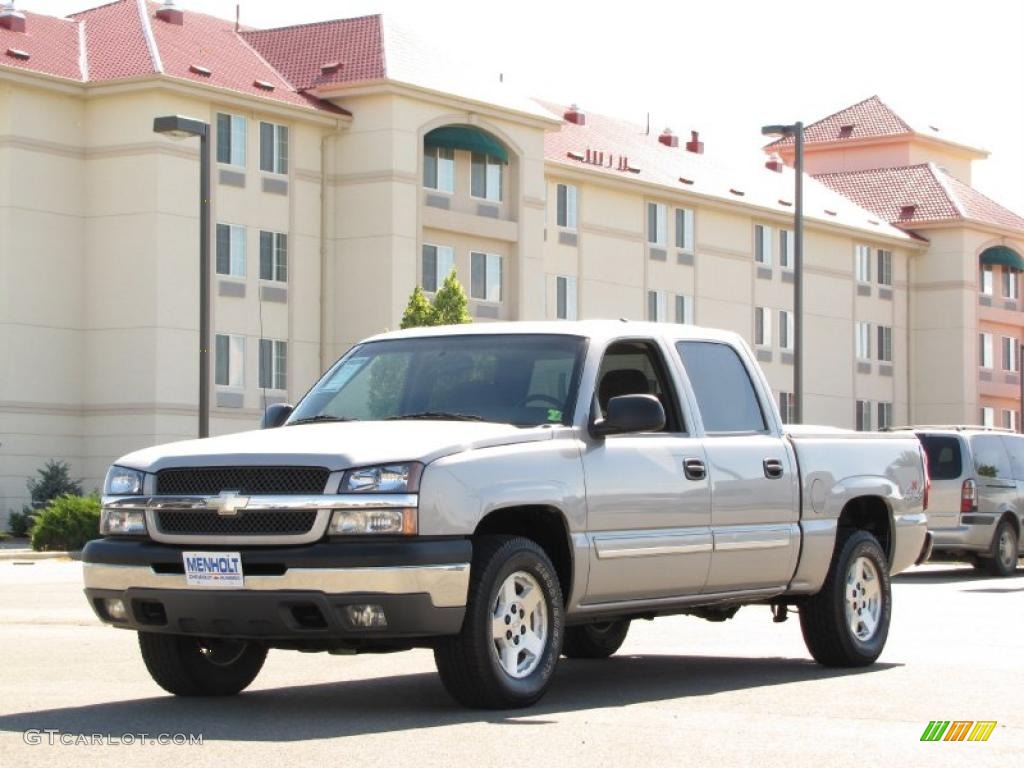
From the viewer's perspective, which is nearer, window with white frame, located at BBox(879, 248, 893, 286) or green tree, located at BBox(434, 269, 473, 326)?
green tree, located at BBox(434, 269, 473, 326)

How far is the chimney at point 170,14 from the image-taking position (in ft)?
188

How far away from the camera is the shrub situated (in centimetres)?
3603

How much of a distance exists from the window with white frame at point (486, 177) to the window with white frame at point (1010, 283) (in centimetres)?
3417

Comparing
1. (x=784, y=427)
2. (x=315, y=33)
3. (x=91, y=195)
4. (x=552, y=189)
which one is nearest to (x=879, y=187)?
(x=552, y=189)

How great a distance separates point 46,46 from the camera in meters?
54.4

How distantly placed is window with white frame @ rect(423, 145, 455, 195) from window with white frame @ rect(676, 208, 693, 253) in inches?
553

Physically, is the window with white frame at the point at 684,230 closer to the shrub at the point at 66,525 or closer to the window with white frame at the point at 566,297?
the window with white frame at the point at 566,297

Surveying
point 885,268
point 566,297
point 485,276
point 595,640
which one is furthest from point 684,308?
point 595,640

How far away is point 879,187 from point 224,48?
37.6 meters

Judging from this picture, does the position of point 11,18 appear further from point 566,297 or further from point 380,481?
point 380,481

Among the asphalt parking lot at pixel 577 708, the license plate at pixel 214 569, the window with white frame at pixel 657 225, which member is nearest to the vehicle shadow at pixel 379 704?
the asphalt parking lot at pixel 577 708

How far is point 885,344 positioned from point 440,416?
73667 millimetres

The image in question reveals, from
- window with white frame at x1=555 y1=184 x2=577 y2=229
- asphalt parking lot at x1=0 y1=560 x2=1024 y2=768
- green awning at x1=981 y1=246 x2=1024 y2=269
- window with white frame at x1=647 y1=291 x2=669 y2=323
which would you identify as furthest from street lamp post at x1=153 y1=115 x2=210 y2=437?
green awning at x1=981 y1=246 x2=1024 y2=269

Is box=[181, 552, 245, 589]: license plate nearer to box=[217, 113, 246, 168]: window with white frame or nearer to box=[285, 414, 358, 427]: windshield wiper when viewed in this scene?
box=[285, 414, 358, 427]: windshield wiper
